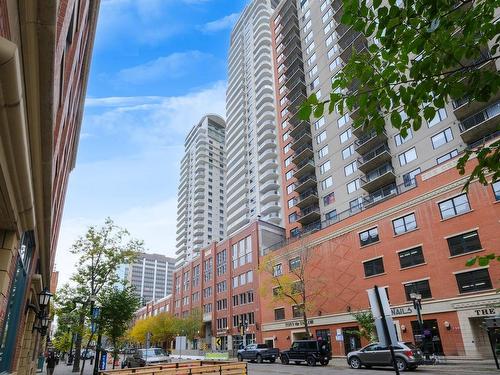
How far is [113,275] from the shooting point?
108 feet

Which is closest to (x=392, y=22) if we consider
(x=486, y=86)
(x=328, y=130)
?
(x=486, y=86)

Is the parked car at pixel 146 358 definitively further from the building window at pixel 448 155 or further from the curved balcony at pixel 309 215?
the building window at pixel 448 155

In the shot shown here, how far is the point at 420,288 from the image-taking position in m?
31.4

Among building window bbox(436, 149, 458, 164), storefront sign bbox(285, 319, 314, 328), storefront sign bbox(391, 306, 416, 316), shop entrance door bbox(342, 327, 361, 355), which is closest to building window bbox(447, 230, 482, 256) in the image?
storefront sign bbox(391, 306, 416, 316)

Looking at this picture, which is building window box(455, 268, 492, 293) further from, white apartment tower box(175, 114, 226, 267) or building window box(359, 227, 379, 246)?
white apartment tower box(175, 114, 226, 267)

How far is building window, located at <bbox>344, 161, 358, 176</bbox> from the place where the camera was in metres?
48.5

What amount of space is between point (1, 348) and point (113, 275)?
2619cm

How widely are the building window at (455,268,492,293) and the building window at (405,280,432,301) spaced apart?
2.70m

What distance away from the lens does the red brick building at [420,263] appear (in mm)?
27328

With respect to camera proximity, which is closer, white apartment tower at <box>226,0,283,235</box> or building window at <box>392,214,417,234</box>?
building window at <box>392,214,417,234</box>

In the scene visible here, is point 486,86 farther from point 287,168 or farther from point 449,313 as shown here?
point 287,168

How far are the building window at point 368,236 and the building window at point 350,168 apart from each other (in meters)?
12.7

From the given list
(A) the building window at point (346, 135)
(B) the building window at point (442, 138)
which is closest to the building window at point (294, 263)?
(A) the building window at point (346, 135)

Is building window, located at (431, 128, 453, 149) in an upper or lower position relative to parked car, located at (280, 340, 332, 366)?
upper
